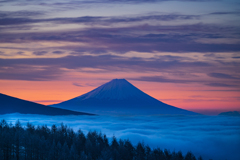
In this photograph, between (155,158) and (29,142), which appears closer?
(29,142)

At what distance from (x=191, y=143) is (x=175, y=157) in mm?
78691

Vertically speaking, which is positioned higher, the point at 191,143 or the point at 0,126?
the point at 0,126

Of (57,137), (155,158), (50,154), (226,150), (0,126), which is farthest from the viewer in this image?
(226,150)

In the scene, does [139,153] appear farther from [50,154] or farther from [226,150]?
[226,150]

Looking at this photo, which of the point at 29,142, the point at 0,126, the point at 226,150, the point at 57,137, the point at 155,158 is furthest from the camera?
the point at 226,150

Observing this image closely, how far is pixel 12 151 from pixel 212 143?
4450 inches

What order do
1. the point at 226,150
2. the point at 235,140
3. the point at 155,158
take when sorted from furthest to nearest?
the point at 235,140 → the point at 226,150 → the point at 155,158

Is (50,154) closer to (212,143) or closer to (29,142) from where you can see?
(29,142)

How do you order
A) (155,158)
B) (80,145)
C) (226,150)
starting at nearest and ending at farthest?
(155,158)
(80,145)
(226,150)

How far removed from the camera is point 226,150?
14325 centimetres

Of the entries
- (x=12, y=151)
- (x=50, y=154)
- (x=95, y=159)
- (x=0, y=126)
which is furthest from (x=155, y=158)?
(x=0, y=126)

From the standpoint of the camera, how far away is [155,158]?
7031 centimetres

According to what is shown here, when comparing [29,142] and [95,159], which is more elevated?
[29,142]

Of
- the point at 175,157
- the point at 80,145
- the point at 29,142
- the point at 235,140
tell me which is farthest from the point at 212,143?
the point at 29,142
